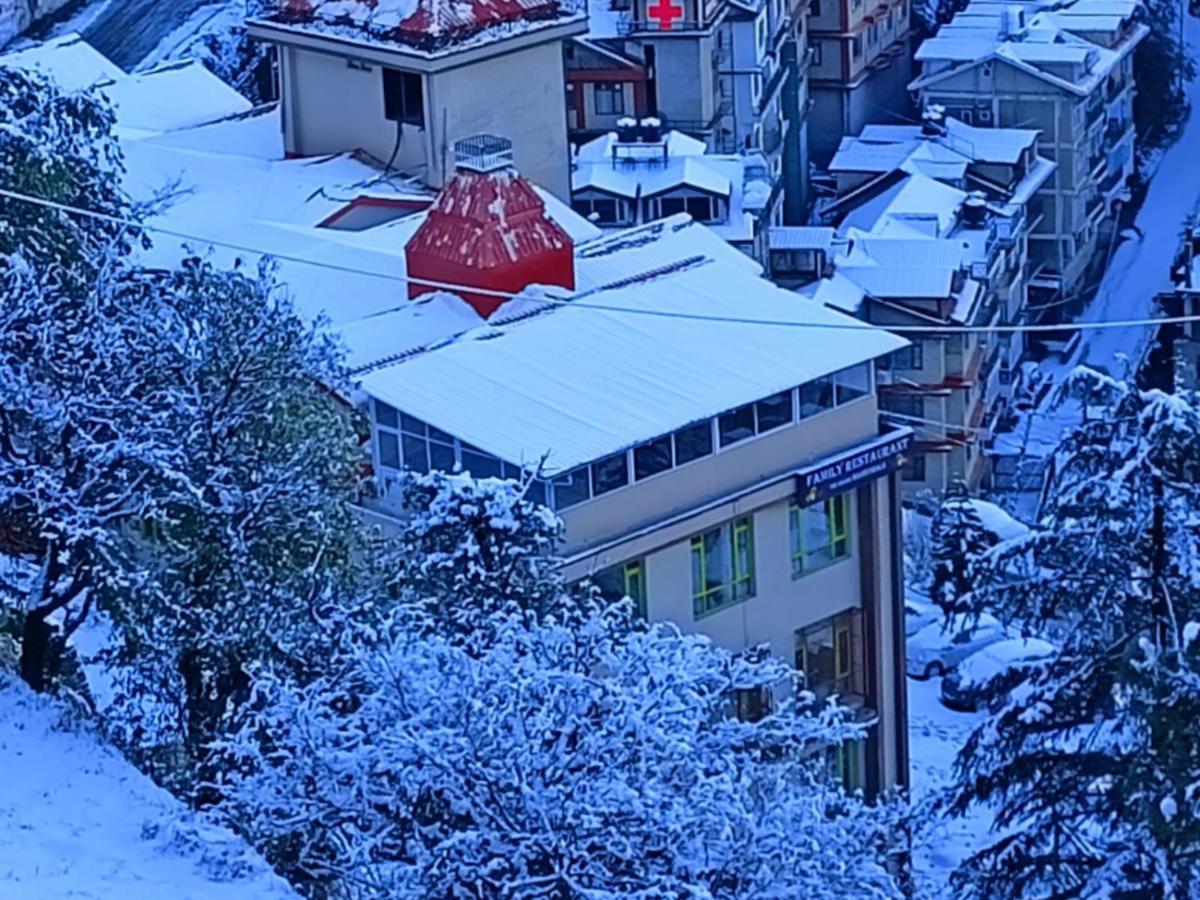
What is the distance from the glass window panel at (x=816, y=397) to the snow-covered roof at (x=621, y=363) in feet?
0.53

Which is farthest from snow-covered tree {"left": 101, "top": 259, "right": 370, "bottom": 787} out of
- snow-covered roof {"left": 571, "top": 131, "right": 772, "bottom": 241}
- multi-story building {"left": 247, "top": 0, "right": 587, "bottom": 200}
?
snow-covered roof {"left": 571, "top": 131, "right": 772, "bottom": 241}

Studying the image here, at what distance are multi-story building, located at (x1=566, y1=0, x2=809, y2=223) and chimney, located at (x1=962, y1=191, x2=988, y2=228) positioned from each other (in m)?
2.48

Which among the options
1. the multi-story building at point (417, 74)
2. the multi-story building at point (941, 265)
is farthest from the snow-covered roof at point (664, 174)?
the multi-story building at point (417, 74)

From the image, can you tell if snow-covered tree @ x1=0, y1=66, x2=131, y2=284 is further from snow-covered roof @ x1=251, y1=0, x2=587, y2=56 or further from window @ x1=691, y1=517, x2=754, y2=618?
snow-covered roof @ x1=251, y1=0, x2=587, y2=56

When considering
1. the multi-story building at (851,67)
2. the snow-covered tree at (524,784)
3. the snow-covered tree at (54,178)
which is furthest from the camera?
the multi-story building at (851,67)

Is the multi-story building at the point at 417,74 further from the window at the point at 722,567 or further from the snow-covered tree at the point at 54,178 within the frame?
the snow-covered tree at the point at 54,178

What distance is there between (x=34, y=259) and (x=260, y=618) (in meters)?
1.82

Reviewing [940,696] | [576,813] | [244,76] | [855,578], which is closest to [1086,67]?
[244,76]

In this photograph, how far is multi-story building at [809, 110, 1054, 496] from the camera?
2688cm

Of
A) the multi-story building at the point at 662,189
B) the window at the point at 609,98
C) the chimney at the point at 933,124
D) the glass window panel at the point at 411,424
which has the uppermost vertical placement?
the glass window panel at the point at 411,424

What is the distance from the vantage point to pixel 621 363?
13.9 m

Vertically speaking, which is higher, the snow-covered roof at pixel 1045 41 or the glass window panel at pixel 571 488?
the glass window panel at pixel 571 488

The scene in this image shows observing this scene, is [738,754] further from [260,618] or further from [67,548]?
[67,548]

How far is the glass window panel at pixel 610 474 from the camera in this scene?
13133mm
